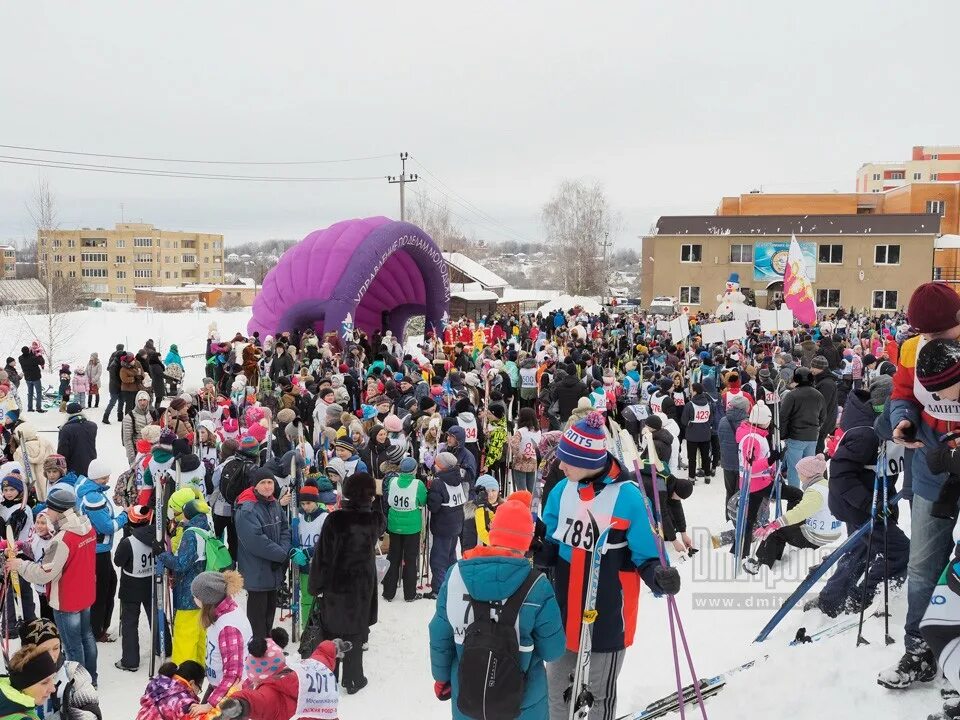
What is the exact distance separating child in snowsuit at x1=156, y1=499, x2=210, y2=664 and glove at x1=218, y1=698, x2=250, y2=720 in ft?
5.34

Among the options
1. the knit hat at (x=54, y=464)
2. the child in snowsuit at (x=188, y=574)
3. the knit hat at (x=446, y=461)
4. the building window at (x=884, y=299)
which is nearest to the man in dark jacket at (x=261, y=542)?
the child in snowsuit at (x=188, y=574)

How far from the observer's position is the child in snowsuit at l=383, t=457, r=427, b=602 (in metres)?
6.64

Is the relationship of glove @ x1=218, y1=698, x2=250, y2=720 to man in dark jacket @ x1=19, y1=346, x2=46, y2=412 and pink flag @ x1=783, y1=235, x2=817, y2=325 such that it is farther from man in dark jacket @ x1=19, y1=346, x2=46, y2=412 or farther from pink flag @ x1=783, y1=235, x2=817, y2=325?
pink flag @ x1=783, y1=235, x2=817, y2=325

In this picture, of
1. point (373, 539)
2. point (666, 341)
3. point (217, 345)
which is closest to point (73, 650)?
point (373, 539)

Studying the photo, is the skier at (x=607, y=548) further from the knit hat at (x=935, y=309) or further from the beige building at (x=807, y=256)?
the beige building at (x=807, y=256)

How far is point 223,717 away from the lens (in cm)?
338

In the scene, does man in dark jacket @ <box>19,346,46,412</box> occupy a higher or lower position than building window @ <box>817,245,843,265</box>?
lower

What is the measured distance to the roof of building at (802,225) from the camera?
3812 cm

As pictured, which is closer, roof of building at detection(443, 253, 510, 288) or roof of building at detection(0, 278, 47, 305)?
roof of building at detection(443, 253, 510, 288)

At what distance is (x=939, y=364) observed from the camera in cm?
344

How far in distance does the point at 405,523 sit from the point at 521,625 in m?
3.51

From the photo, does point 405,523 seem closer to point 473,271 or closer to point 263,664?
point 263,664

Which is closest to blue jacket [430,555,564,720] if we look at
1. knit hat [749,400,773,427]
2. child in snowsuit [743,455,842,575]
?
child in snowsuit [743,455,842,575]

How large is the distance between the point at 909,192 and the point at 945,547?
169 ft
